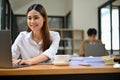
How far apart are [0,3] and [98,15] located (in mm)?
3284

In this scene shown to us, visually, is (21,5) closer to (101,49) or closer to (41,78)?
(101,49)

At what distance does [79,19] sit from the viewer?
23.8 ft

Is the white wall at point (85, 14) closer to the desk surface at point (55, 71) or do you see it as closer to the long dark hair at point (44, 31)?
the long dark hair at point (44, 31)

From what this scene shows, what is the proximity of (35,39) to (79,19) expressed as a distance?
5.56 m

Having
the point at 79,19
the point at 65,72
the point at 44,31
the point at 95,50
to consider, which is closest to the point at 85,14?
the point at 79,19

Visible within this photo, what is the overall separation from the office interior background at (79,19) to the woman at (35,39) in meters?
3.96

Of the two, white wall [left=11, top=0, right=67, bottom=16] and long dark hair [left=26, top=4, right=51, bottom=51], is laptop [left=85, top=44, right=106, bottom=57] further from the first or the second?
white wall [left=11, top=0, right=67, bottom=16]

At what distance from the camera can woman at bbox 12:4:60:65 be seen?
1699 mm

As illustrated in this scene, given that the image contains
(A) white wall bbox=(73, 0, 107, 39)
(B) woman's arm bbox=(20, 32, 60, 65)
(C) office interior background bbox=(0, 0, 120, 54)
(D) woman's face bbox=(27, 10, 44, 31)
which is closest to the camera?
(B) woman's arm bbox=(20, 32, 60, 65)

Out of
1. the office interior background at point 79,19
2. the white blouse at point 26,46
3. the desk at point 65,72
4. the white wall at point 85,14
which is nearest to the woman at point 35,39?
the white blouse at point 26,46

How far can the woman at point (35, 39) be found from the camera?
170 centimetres

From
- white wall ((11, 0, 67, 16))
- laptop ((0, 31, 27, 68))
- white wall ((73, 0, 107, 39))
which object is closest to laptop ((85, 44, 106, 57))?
laptop ((0, 31, 27, 68))

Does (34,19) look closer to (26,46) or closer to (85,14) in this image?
(26,46)

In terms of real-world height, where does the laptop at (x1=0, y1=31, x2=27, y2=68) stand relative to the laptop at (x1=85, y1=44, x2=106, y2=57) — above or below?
above
